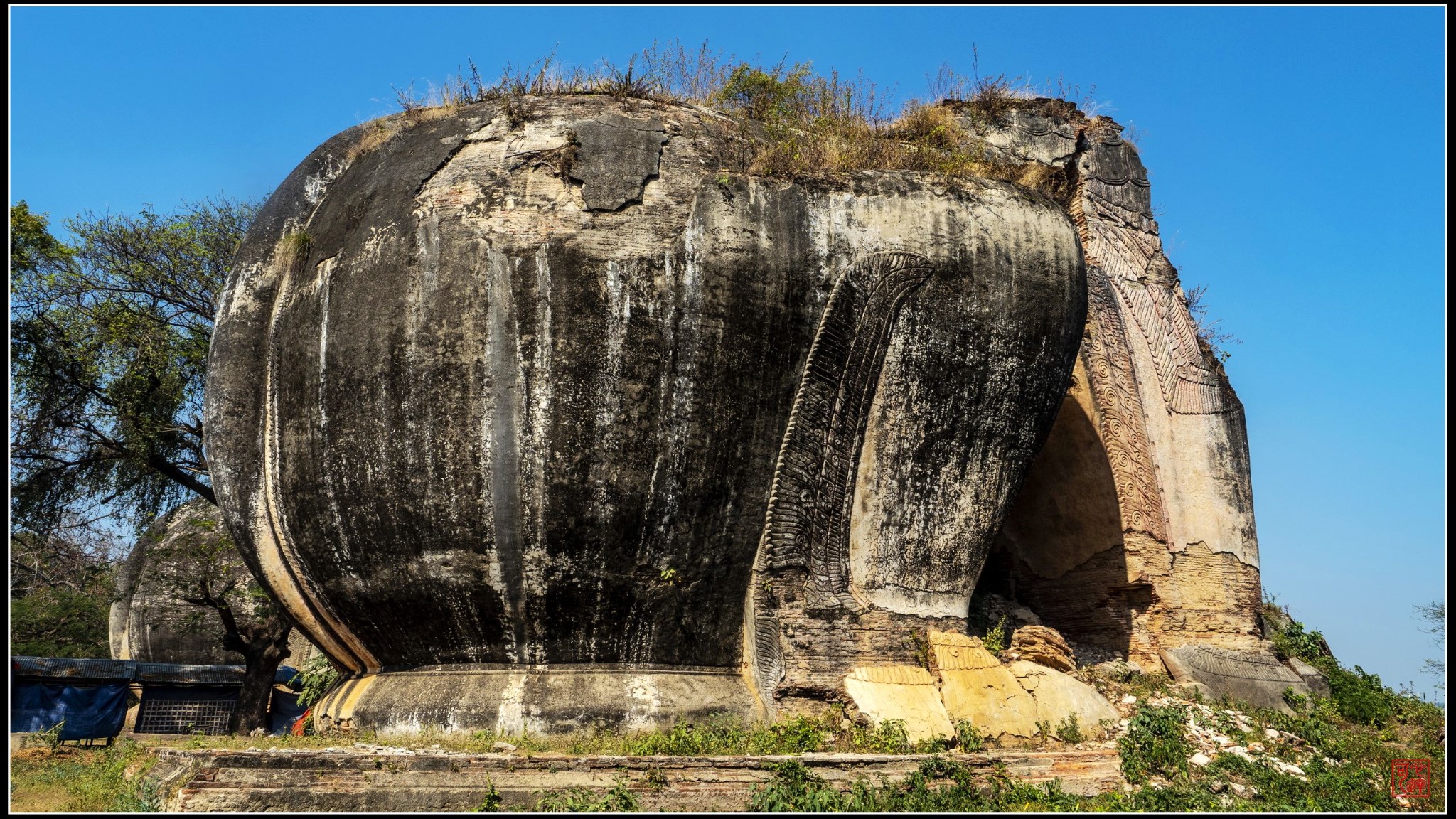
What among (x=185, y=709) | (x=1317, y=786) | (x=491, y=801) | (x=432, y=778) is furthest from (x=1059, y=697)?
(x=185, y=709)

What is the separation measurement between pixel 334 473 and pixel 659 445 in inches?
82.3

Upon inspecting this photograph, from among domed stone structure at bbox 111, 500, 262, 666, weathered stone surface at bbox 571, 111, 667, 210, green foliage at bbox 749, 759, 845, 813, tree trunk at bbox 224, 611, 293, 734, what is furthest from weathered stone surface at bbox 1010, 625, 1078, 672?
domed stone structure at bbox 111, 500, 262, 666

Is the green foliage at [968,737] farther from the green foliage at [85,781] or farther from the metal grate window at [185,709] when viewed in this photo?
the metal grate window at [185,709]

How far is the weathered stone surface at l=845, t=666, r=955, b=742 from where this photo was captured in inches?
285

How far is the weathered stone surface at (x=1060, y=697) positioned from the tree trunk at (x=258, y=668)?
9479 millimetres

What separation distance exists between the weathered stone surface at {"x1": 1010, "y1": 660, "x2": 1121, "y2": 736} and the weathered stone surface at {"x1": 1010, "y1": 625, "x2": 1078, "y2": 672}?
5.1 inches

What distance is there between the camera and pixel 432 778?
6281 millimetres

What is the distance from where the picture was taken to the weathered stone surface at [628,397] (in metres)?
7.10

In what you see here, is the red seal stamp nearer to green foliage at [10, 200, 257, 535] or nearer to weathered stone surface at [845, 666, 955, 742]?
weathered stone surface at [845, 666, 955, 742]

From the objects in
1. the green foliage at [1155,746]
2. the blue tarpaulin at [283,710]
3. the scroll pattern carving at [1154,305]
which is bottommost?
the blue tarpaulin at [283,710]

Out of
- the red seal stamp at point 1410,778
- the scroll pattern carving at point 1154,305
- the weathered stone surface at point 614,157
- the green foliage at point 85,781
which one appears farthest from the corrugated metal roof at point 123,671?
the red seal stamp at point 1410,778

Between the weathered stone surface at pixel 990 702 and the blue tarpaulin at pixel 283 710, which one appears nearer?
the weathered stone surface at pixel 990 702

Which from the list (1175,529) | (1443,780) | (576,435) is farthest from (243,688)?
(1443,780)

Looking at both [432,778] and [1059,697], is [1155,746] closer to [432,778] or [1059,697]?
[1059,697]
